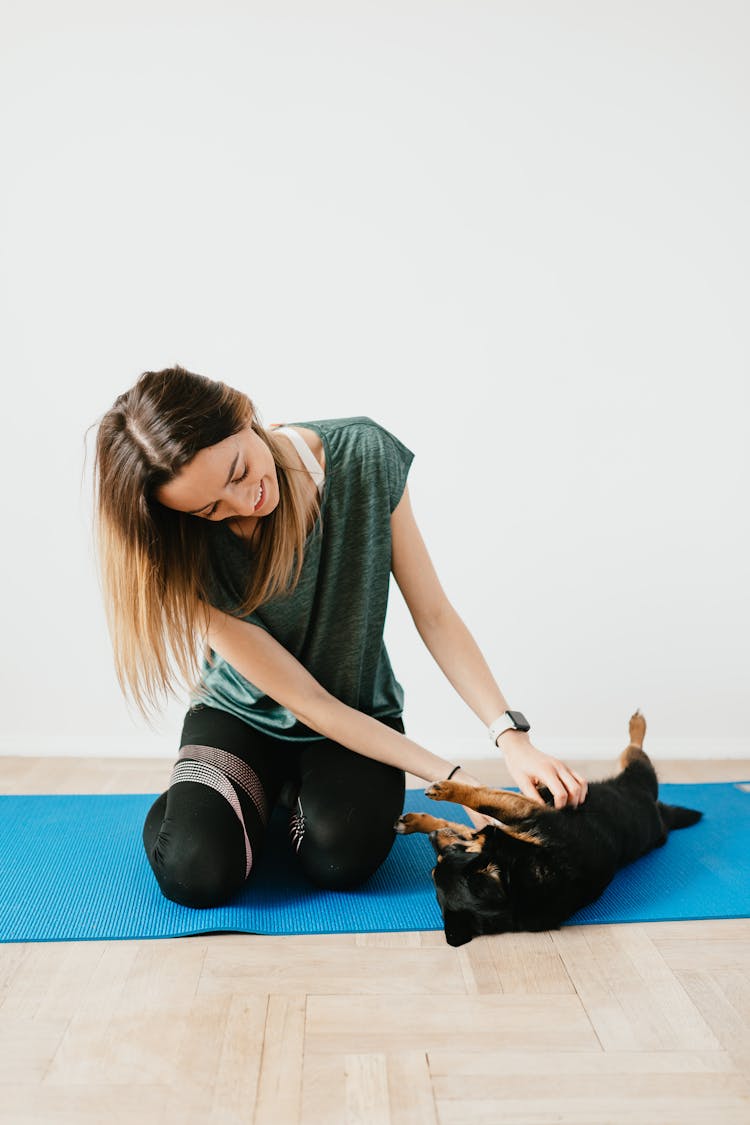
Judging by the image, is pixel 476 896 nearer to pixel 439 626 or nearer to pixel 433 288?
pixel 439 626

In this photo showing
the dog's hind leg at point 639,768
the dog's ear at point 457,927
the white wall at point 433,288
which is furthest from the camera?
the white wall at point 433,288

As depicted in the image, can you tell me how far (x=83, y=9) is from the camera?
2.47m

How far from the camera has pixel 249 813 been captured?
174 cm

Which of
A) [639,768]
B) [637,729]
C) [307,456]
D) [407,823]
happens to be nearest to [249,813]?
[407,823]

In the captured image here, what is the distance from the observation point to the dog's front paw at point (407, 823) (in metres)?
1.76

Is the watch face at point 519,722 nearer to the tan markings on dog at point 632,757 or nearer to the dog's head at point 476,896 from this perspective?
the dog's head at point 476,896

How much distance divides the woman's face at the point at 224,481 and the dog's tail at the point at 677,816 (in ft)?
3.98

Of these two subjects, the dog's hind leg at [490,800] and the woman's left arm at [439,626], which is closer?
the dog's hind leg at [490,800]

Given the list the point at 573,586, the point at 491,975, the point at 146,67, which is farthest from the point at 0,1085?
the point at 146,67

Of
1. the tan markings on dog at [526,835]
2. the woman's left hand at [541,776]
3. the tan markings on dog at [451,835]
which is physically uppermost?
the woman's left hand at [541,776]

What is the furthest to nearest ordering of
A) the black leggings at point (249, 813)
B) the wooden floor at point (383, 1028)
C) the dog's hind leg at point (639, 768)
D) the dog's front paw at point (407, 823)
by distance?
the dog's hind leg at point (639, 768), the dog's front paw at point (407, 823), the black leggings at point (249, 813), the wooden floor at point (383, 1028)

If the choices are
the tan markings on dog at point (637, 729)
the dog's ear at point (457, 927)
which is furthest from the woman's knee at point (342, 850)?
the tan markings on dog at point (637, 729)

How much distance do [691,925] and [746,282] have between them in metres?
1.83

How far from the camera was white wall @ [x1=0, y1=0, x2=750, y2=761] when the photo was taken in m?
2.51
